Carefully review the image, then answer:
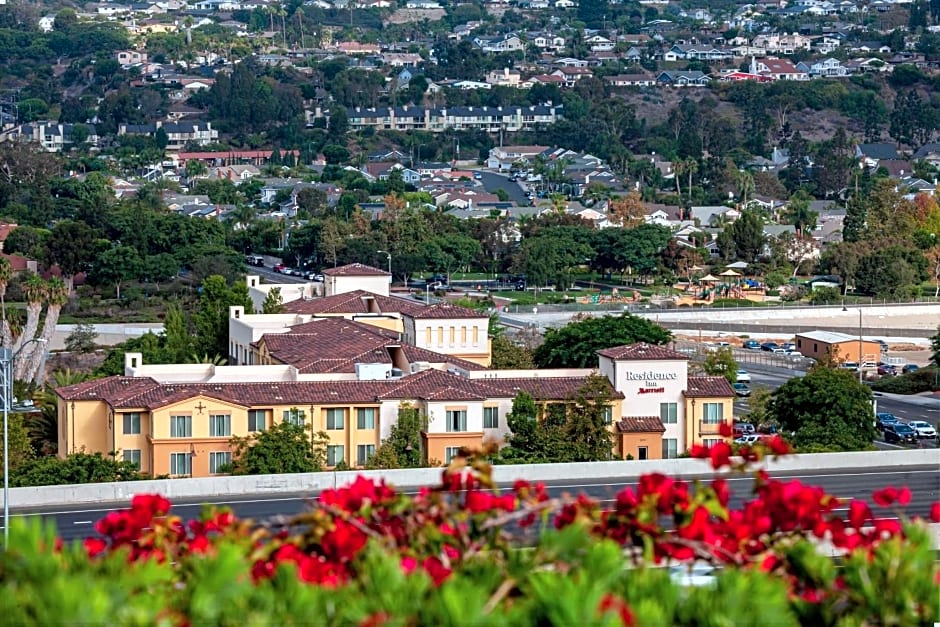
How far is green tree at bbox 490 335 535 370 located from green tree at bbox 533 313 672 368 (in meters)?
0.36

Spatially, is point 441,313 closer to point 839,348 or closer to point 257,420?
point 257,420

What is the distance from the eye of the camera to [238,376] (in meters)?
44.8

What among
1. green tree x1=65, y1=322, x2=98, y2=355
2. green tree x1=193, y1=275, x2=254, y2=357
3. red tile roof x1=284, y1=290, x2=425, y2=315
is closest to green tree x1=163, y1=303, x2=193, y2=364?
green tree x1=193, y1=275, x2=254, y2=357

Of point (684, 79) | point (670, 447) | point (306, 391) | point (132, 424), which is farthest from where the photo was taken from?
point (684, 79)

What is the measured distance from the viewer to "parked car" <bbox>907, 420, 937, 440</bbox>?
4922 centimetres

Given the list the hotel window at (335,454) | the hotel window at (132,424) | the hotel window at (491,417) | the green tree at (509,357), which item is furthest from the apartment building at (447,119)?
the hotel window at (132,424)

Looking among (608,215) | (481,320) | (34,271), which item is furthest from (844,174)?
(481,320)

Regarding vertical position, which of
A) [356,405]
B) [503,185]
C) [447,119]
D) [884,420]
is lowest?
[884,420]

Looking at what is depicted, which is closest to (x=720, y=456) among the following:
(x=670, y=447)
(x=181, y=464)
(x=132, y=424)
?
(x=181, y=464)

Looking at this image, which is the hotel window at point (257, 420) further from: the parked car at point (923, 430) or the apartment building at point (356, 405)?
the parked car at point (923, 430)

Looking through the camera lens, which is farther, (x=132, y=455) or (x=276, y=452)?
(x=132, y=455)

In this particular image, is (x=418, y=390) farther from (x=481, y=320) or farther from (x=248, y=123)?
(x=248, y=123)

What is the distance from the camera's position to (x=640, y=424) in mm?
43156

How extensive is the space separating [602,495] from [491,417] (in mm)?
8507
